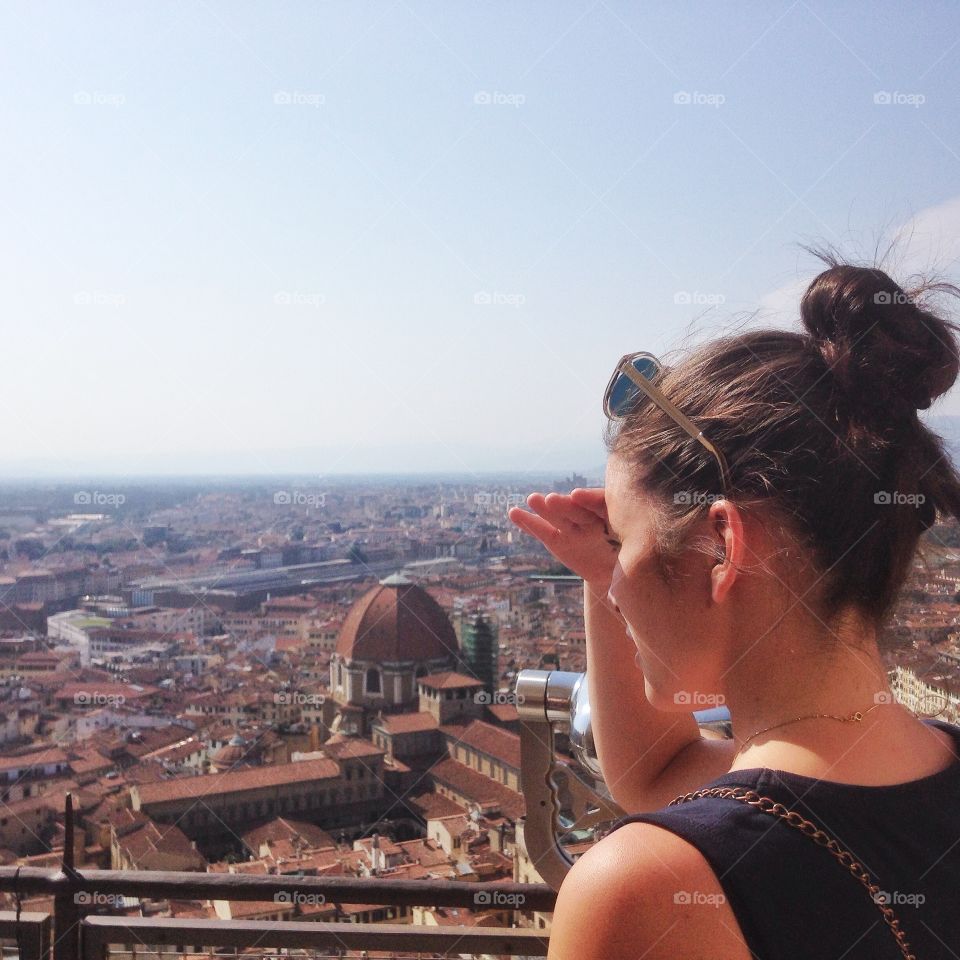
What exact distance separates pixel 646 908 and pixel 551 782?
78cm

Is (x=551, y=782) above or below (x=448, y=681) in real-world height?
above

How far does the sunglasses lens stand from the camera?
2.43 feet

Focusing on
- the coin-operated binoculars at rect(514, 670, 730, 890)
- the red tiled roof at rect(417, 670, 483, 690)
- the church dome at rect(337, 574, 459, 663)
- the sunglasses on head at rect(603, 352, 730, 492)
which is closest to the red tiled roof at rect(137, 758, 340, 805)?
the red tiled roof at rect(417, 670, 483, 690)

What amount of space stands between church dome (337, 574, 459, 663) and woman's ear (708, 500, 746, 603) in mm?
18685

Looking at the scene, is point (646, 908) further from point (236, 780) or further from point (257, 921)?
point (236, 780)

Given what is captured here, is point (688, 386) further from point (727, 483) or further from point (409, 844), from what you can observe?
point (409, 844)

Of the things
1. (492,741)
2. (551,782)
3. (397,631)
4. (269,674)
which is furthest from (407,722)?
(551,782)

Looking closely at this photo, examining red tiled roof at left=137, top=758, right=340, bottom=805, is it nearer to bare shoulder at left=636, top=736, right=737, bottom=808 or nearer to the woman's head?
bare shoulder at left=636, top=736, right=737, bottom=808

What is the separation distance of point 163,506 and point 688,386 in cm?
2006

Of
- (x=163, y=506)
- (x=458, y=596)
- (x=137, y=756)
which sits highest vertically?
(x=163, y=506)

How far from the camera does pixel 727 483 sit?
2.11 ft

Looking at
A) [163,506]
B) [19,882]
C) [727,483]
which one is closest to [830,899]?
[727,483]

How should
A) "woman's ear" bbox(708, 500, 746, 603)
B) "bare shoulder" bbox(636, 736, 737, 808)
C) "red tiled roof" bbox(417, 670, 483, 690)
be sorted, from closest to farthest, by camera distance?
"woman's ear" bbox(708, 500, 746, 603), "bare shoulder" bbox(636, 736, 737, 808), "red tiled roof" bbox(417, 670, 483, 690)

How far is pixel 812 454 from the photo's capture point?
0.63 m
